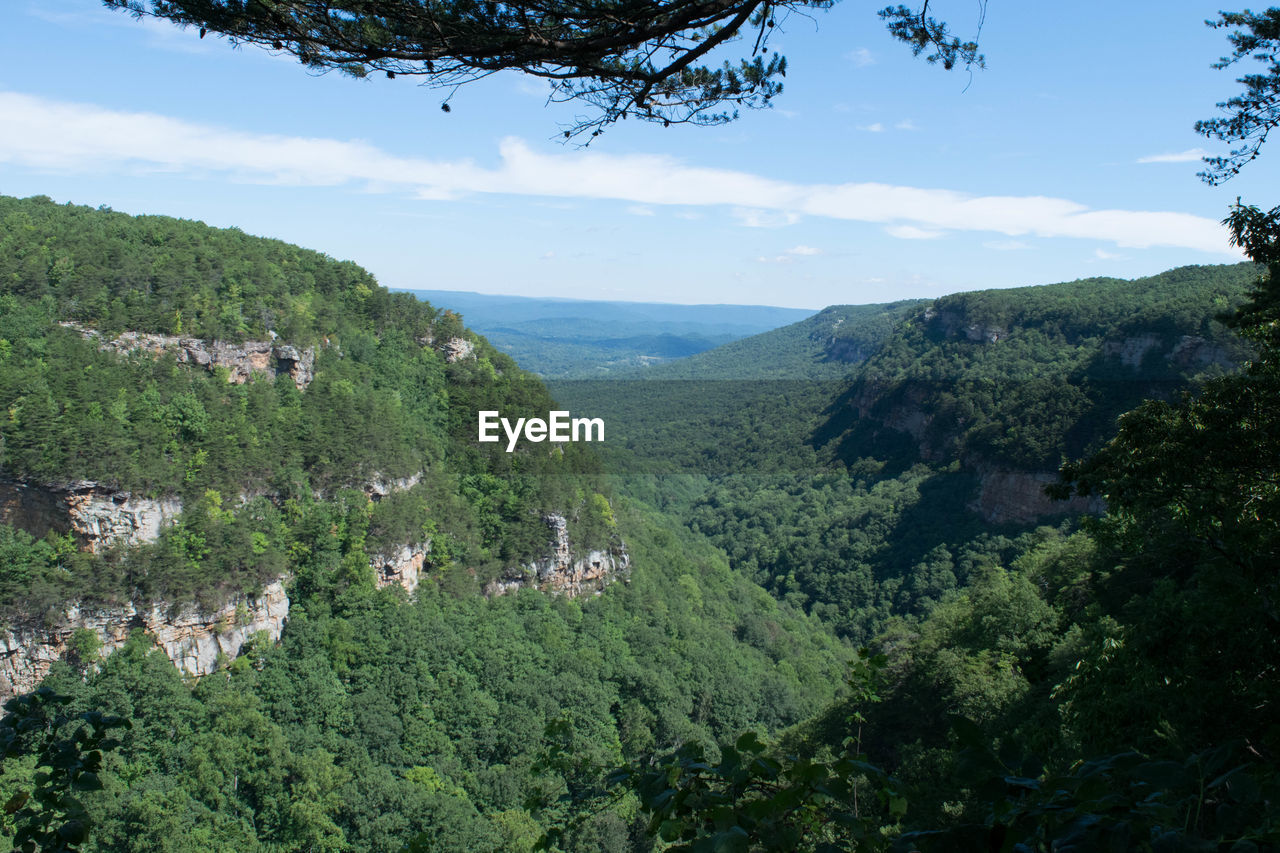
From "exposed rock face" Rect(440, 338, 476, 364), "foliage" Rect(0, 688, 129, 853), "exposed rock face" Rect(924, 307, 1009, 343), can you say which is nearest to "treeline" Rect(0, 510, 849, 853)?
"foliage" Rect(0, 688, 129, 853)

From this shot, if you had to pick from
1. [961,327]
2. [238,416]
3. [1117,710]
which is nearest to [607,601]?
[238,416]

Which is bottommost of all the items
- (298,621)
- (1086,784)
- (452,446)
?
(298,621)

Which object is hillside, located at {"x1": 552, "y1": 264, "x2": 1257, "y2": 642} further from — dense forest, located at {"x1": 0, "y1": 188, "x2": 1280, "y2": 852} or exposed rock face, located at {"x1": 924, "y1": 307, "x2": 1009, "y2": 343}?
dense forest, located at {"x1": 0, "y1": 188, "x2": 1280, "y2": 852}

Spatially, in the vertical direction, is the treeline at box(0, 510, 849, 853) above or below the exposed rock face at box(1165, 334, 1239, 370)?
below

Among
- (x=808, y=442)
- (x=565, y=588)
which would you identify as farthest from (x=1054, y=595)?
(x=808, y=442)

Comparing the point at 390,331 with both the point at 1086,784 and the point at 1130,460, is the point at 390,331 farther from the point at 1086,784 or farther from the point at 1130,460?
the point at 1086,784
